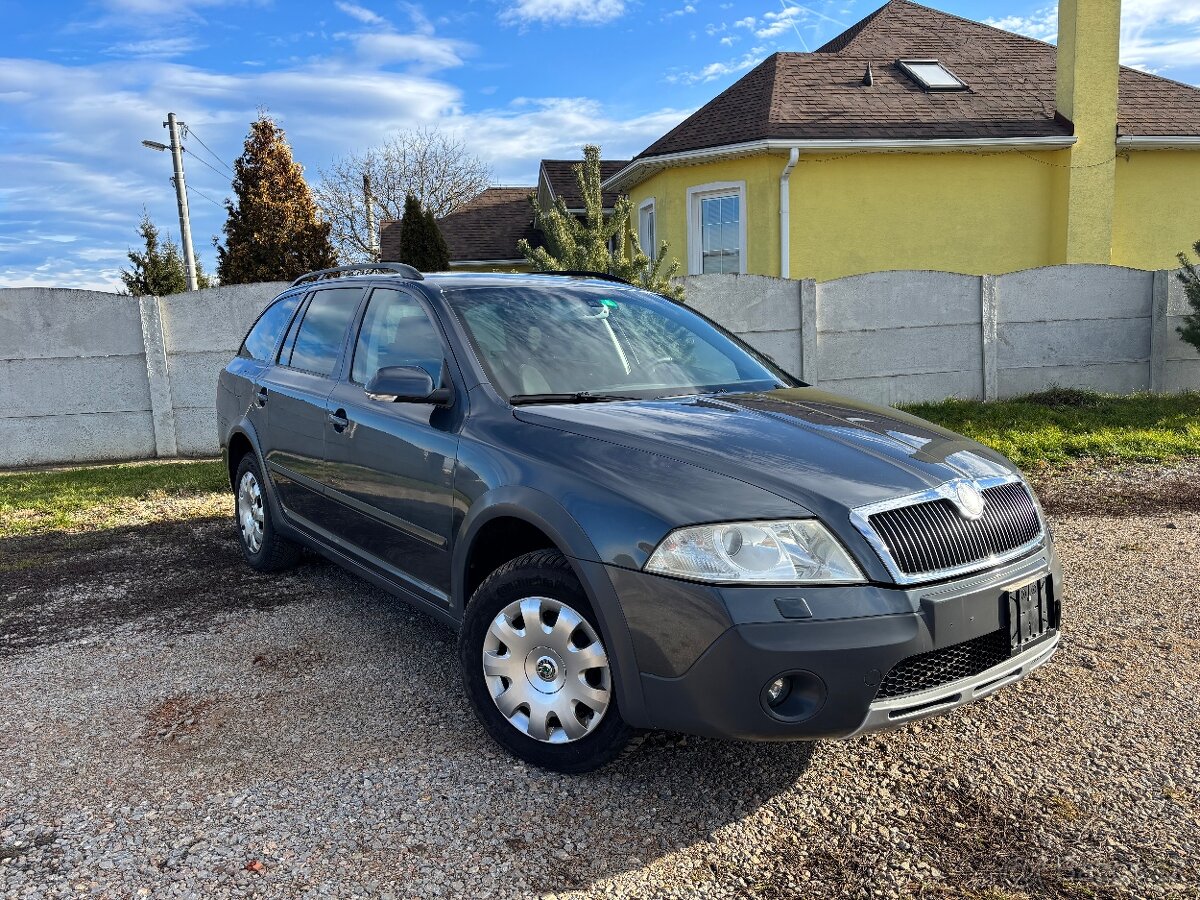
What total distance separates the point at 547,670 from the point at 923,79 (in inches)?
596

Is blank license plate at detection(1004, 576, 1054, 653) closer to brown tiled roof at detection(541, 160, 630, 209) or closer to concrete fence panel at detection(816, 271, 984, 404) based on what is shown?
concrete fence panel at detection(816, 271, 984, 404)

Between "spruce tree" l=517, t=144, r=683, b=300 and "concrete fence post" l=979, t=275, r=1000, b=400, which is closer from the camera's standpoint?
"spruce tree" l=517, t=144, r=683, b=300

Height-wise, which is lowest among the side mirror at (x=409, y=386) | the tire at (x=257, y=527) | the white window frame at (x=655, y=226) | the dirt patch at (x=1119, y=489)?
the dirt patch at (x=1119, y=489)

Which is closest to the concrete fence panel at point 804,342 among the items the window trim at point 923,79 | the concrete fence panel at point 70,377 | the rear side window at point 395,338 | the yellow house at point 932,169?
the concrete fence panel at point 70,377

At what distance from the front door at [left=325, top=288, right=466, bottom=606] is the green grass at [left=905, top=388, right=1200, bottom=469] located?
6.52 m

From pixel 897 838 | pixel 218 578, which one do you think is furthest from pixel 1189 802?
pixel 218 578

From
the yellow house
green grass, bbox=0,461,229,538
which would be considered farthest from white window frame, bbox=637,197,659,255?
green grass, bbox=0,461,229,538

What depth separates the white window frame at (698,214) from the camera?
14.5 meters

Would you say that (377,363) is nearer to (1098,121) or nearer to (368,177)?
(1098,121)

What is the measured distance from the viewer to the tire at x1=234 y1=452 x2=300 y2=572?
17.6 ft

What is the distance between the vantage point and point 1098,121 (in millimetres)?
14641

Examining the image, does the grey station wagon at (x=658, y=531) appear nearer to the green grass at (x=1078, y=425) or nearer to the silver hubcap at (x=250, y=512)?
the silver hubcap at (x=250, y=512)

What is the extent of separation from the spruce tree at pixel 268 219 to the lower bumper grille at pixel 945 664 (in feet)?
72.2

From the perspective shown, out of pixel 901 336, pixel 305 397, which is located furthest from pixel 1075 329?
pixel 305 397
